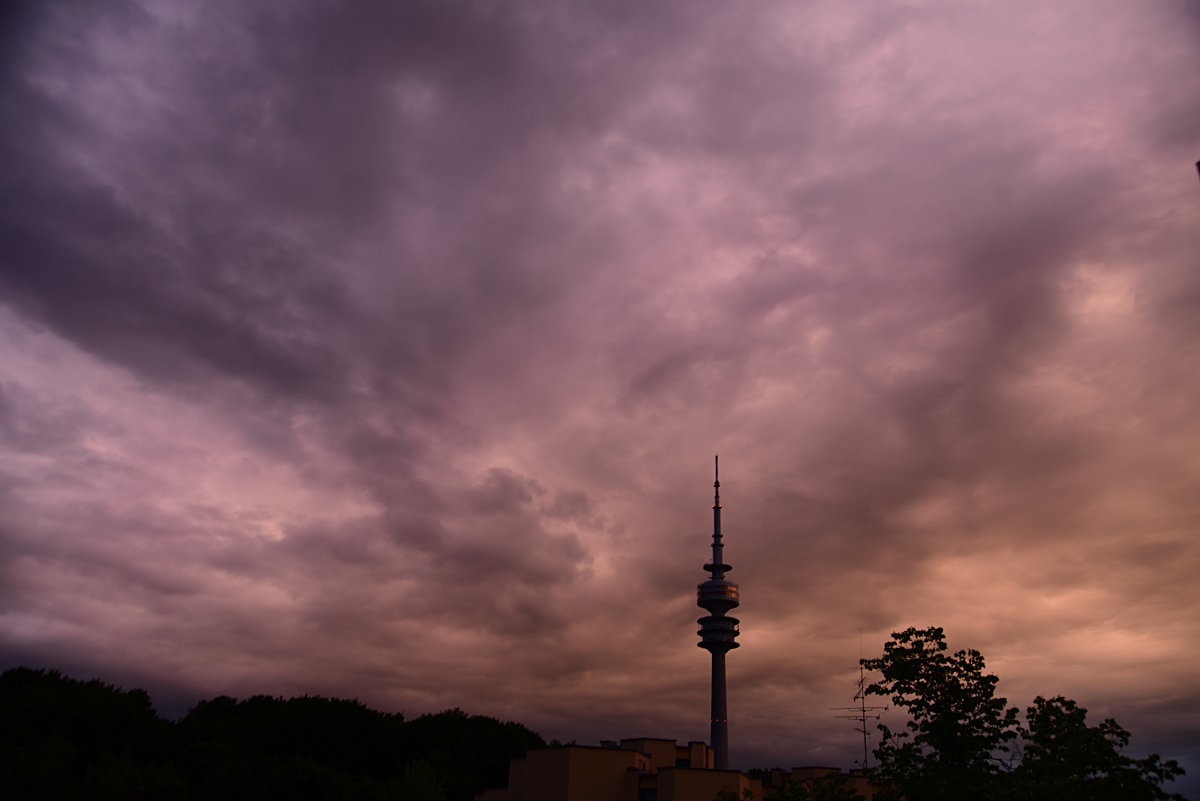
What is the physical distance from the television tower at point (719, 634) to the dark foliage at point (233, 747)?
5756cm

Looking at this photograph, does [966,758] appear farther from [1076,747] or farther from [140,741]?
[140,741]

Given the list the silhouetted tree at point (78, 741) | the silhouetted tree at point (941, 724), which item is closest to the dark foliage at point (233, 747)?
the silhouetted tree at point (78, 741)

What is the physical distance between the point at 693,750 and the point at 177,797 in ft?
144

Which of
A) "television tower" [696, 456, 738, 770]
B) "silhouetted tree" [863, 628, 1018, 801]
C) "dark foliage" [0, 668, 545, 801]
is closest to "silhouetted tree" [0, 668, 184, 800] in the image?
"dark foliage" [0, 668, 545, 801]

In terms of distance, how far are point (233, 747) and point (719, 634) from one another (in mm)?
93958

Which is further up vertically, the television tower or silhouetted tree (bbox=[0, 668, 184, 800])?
the television tower

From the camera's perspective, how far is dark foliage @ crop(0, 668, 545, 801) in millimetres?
57281

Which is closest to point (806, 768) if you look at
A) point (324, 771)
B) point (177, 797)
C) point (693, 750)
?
point (693, 750)

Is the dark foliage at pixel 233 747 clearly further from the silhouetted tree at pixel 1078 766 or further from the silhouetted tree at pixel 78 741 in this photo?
the silhouetted tree at pixel 1078 766

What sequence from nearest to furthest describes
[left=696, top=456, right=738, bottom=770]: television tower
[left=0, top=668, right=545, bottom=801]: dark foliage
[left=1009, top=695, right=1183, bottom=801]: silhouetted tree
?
[left=1009, top=695, right=1183, bottom=801]: silhouetted tree → [left=0, top=668, right=545, bottom=801]: dark foliage → [left=696, top=456, right=738, bottom=770]: television tower

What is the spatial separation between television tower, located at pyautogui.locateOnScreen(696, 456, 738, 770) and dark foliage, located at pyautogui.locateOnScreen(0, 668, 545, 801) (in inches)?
2266

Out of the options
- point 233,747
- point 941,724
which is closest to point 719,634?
point 233,747

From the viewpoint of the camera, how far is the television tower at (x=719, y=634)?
504ft

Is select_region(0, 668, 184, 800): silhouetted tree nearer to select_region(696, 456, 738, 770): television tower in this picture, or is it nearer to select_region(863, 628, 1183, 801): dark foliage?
select_region(863, 628, 1183, 801): dark foliage
